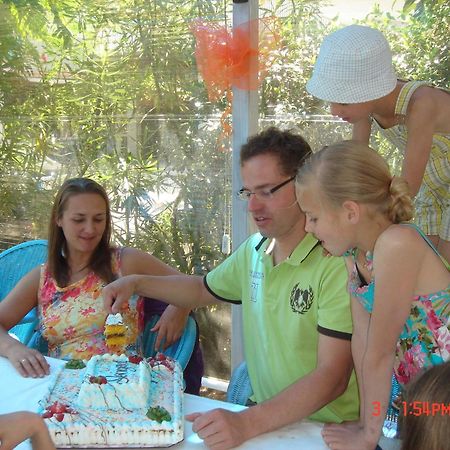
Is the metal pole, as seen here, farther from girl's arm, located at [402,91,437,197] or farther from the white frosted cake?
the white frosted cake

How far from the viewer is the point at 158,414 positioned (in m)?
1.45

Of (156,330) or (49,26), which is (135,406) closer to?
(156,330)

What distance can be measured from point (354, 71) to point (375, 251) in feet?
2.71

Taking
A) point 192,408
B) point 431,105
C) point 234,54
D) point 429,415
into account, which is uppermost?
point 234,54

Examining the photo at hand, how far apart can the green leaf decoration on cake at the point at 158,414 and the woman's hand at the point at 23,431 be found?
0.23 metres

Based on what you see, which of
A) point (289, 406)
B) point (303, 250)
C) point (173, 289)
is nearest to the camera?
point (289, 406)

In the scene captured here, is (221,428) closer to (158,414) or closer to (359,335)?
(158,414)

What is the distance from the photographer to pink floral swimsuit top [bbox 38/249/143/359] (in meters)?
2.56

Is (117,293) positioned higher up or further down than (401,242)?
further down

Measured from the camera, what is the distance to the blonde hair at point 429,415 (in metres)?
1.19

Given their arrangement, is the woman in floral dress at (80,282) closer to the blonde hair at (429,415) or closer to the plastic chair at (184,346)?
the plastic chair at (184,346)

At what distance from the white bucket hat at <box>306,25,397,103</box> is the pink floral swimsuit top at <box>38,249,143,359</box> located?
117 cm

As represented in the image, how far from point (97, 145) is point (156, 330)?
5.21 ft

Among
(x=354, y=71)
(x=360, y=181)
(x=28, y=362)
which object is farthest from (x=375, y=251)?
(x=28, y=362)
